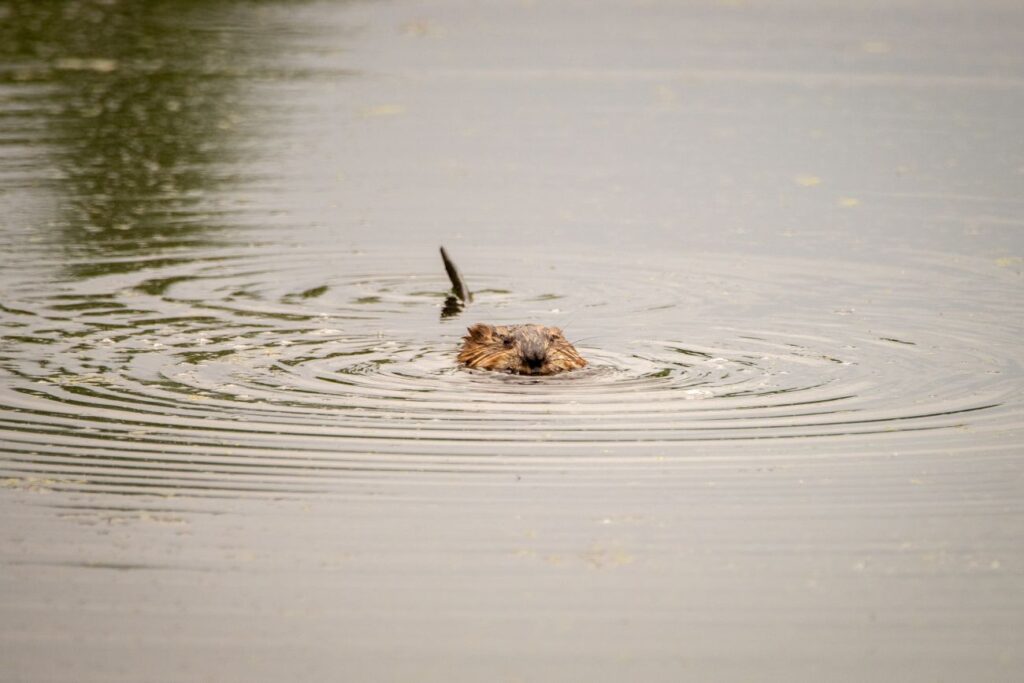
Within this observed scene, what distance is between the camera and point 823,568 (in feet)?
25.0

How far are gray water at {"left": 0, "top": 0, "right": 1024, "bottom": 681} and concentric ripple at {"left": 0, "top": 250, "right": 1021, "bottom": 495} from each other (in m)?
0.05

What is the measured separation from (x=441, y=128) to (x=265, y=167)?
381cm

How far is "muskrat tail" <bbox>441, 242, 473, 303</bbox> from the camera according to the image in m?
13.5

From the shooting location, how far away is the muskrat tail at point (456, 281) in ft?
44.4

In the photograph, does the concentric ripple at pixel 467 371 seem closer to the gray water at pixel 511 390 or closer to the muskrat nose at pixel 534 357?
the gray water at pixel 511 390

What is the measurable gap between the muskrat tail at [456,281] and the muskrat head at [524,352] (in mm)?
2023

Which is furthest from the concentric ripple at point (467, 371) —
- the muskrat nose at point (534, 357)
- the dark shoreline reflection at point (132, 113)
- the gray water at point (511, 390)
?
the dark shoreline reflection at point (132, 113)

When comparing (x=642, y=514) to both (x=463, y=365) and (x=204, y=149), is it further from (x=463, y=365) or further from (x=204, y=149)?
(x=204, y=149)

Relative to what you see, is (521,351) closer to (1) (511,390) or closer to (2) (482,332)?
(1) (511,390)

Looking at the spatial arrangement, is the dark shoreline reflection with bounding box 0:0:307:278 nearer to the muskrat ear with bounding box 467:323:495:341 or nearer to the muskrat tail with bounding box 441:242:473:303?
the muskrat tail with bounding box 441:242:473:303

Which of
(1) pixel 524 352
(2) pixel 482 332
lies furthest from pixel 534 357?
(2) pixel 482 332

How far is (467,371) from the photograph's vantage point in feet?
37.4

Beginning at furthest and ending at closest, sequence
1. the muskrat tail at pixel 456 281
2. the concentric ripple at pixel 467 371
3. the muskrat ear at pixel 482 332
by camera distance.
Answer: the muskrat tail at pixel 456 281 → the muskrat ear at pixel 482 332 → the concentric ripple at pixel 467 371

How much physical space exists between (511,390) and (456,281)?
3.03 m
